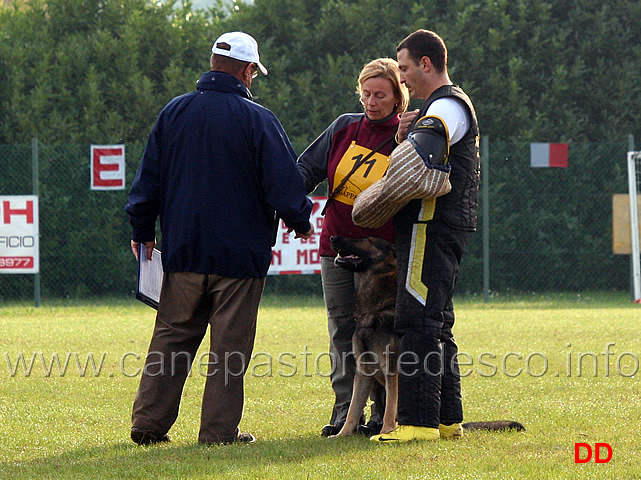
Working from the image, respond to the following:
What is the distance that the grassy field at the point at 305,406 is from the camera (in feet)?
15.1

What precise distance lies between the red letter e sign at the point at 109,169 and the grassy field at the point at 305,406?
129 inches

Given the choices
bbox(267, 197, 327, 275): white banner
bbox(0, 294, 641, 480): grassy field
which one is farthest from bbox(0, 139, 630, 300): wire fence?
bbox(0, 294, 641, 480): grassy field

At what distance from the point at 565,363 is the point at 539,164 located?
27.6ft

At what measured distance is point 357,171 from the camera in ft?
18.3

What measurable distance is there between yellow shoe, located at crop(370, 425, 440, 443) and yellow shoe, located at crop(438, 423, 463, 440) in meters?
0.16

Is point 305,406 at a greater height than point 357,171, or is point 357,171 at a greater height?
point 357,171

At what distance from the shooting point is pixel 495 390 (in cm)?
723

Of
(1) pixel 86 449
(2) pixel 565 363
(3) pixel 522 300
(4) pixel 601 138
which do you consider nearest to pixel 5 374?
(1) pixel 86 449

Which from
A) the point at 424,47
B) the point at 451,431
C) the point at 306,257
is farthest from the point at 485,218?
the point at 424,47

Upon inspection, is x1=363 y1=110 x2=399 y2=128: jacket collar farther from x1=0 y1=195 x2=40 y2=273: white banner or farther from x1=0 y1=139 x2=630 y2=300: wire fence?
x1=0 y1=139 x2=630 y2=300: wire fence

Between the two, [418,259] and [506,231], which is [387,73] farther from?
[506,231]

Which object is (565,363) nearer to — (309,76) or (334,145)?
(334,145)

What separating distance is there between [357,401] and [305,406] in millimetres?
1260

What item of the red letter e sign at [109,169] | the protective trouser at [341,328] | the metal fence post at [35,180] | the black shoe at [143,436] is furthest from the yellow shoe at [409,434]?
the red letter e sign at [109,169]
